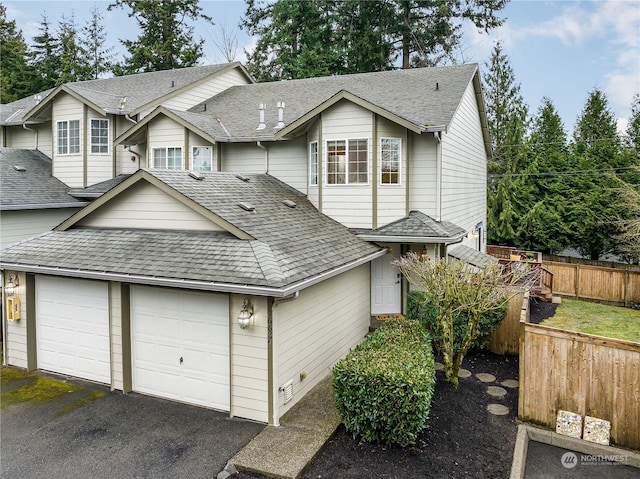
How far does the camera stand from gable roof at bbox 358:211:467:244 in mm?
10719

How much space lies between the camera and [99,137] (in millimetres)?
15578

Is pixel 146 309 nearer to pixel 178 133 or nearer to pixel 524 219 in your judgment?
pixel 178 133

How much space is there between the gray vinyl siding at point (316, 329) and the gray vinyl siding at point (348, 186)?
1.46 metres

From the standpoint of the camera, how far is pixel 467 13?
27.8 metres

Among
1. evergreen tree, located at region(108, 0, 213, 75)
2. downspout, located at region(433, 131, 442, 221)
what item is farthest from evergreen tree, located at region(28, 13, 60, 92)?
downspout, located at region(433, 131, 442, 221)

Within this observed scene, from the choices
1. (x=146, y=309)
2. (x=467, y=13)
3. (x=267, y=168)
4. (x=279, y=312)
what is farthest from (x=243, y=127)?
(x=467, y=13)

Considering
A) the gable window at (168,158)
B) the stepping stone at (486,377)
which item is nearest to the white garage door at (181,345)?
the stepping stone at (486,377)

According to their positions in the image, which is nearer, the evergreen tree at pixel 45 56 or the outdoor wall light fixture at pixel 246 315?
the outdoor wall light fixture at pixel 246 315

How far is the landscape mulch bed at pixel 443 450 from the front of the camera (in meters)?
5.75

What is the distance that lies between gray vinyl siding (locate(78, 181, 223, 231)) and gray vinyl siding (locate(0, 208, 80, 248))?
19.2 feet

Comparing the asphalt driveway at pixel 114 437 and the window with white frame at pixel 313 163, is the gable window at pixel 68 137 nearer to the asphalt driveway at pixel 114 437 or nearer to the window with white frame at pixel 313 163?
the window with white frame at pixel 313 163

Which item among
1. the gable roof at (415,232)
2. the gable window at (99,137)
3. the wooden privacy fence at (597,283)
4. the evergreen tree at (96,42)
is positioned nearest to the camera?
the gable roof at (415,232)

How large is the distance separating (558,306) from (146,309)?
13249mm

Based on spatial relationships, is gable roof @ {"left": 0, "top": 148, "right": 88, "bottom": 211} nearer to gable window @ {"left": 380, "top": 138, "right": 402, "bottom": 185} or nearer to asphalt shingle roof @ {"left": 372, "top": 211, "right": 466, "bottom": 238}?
gable window @ {"left": 380, "top": 138, "right": 402, "bottom": 185}
